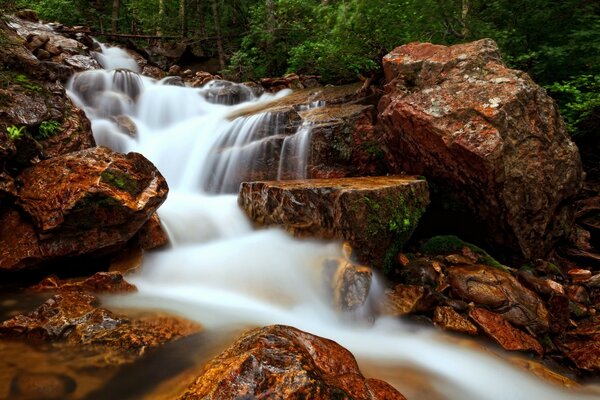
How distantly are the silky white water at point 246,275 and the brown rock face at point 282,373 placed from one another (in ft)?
2.86

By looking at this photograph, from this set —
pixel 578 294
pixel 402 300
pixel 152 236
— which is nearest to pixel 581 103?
pixel 578 294

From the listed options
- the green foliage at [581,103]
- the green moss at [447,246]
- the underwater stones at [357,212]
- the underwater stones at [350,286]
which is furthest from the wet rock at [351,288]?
the green foliage at [581,103]

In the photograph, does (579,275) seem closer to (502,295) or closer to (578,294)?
(578,294)

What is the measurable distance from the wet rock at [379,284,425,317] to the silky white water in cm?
17

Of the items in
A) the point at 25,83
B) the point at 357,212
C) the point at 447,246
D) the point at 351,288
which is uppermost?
the point at 25,83

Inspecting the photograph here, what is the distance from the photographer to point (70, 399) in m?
2.06

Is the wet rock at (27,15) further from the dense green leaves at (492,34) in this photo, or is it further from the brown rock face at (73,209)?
the brown rock face at (73,209)

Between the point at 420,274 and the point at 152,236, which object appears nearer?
the point at 420,274

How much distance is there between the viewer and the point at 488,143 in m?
4.42

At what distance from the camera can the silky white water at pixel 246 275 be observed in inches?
124

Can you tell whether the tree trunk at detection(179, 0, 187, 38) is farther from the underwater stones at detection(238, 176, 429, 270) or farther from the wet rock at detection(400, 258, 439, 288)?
the wet rock at detection(400, 258, 439, 288)

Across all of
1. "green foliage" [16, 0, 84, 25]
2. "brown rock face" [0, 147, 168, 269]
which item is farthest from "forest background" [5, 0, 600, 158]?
"green foliage" [16, 0, 84, 25]

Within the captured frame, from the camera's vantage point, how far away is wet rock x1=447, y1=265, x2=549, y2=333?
3.91 meters

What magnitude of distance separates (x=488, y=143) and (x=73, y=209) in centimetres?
502
